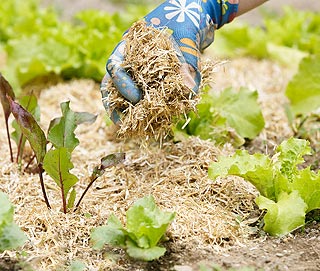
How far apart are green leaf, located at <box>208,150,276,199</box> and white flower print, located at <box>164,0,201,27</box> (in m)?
0.52

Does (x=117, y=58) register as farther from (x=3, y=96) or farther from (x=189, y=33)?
(x=3, y=96)

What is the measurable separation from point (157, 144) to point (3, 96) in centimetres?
63

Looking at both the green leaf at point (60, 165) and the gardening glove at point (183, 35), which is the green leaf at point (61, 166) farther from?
the gardening glove at point (183, 35)

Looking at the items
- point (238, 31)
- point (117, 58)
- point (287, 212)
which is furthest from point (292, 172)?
point (238, 31)

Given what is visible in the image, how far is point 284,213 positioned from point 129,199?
540 millimetres

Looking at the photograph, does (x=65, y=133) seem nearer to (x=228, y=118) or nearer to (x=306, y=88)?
(x=228, y=118)

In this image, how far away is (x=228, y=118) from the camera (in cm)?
291

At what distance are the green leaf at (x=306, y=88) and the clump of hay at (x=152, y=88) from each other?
98 cm

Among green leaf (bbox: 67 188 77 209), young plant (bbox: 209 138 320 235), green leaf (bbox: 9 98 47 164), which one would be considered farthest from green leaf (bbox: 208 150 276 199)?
green leaf (bbox: 9 98 47 164)

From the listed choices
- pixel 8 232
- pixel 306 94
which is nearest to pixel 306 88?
pixel 306 94

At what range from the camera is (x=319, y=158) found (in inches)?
109

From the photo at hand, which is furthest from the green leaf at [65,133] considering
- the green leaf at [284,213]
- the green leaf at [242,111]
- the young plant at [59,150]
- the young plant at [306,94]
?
the young plant at [306,94]

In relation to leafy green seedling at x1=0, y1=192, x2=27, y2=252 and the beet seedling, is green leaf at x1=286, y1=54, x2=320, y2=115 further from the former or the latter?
leafy green seedling at x1=0, y1=192, x2=27, y2=252

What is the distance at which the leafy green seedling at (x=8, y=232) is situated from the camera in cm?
186
